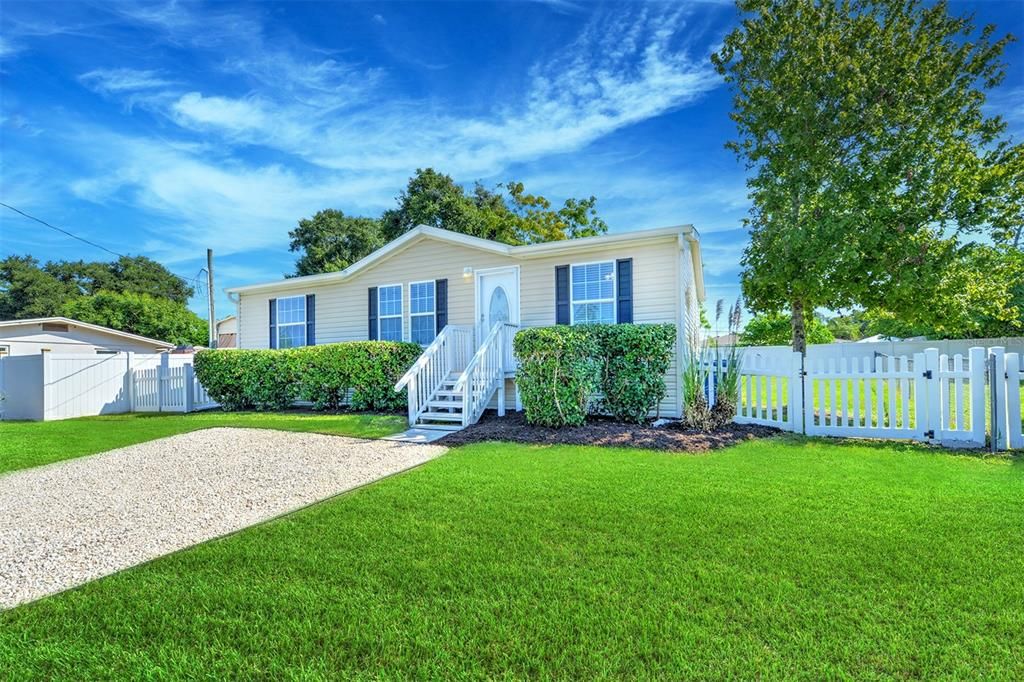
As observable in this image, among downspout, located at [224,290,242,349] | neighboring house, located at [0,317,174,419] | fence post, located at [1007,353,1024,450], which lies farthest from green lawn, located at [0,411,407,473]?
fence post, located at [1007,353,1024,450]

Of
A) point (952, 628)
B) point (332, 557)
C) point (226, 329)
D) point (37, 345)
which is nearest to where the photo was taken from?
point (952, 628)

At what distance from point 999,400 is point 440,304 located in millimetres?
9431

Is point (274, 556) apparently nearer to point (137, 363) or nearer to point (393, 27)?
point (393, 27)

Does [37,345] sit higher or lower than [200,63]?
lower

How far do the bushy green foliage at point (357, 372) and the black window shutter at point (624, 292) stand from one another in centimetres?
477

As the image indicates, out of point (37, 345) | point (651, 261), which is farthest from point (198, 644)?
point (37, 345)

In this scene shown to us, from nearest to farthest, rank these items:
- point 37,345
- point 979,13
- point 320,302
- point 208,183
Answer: point 979,13 → point 320,302 → point 208,183 → point 37,345

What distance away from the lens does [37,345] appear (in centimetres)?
1783

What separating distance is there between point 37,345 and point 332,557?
22715 millimetres

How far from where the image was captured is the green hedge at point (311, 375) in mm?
10414

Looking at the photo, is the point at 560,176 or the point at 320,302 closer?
the point at 320,302

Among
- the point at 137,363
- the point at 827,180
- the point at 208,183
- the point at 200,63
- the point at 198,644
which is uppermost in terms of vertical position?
the point at 200,63

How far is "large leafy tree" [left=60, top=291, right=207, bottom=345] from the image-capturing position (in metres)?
28.8

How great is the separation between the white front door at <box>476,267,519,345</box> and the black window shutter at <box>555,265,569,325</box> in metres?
0.92
